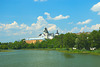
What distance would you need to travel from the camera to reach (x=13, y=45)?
117 meters

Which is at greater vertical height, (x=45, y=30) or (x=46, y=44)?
(x=45, y=30)

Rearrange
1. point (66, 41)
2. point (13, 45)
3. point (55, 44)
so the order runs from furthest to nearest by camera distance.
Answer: point (13, 45), point (55, 44), point (66, 41)

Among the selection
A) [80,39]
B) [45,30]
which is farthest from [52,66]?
[45,30]

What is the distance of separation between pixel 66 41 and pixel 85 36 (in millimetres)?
10729

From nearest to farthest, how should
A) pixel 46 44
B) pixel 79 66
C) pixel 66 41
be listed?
pixel 79 66 < pixel 66 41 < pixel 46 44

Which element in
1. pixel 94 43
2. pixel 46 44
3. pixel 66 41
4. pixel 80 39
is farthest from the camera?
pixel 46 44

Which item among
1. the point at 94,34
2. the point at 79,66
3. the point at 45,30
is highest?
the point at 45,30

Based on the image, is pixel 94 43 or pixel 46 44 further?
pixel 46 44

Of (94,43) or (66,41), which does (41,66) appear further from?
(66,41)

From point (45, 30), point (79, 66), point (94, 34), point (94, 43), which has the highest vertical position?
point (45, 30)

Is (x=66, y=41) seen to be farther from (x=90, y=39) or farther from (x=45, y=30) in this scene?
(x=45, y=30)

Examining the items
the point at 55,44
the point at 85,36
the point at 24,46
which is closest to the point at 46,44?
the point at 55,44

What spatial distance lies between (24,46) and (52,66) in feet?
324

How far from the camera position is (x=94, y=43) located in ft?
163
